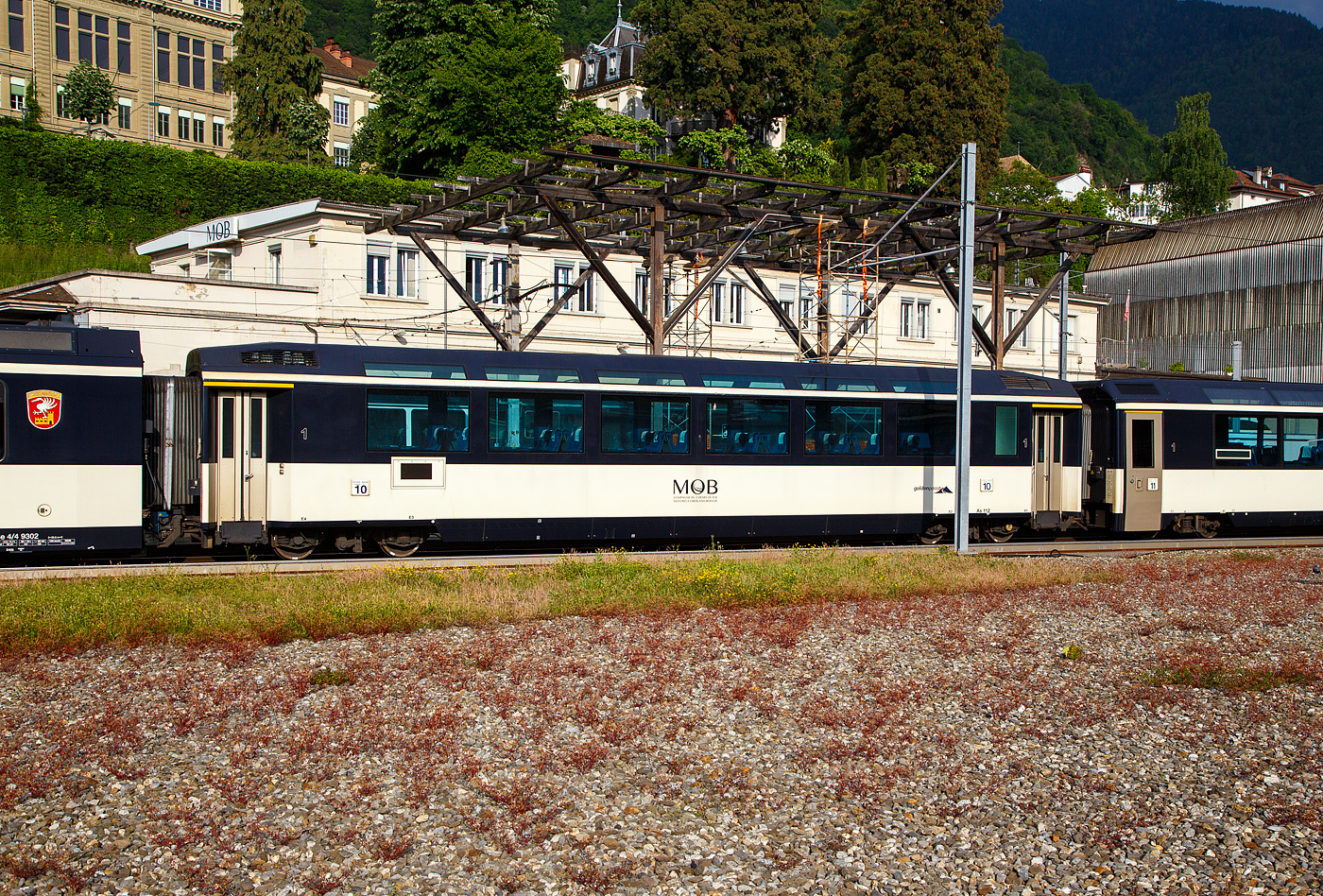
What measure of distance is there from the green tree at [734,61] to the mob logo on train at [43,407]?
50519mm

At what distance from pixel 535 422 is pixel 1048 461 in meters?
9.97

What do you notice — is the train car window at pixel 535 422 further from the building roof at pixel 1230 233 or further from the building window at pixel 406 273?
the building roof at pixel 1230 233

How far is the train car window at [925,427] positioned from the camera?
19.9 m

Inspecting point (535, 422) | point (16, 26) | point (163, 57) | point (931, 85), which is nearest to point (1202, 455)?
point (535, 422)

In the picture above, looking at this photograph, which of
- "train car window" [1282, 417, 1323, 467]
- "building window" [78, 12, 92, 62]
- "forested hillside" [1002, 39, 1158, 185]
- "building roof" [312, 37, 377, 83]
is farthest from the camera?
"forested hillside" [1002, 39, 1158, 185]

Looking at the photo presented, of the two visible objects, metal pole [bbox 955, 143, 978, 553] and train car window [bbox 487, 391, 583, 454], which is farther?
metal pole [bbox 955, 143, 978, 553]

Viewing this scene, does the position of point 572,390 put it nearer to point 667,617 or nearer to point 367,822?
point 667,617

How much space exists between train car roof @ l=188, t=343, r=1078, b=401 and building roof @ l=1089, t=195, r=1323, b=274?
31523 mm

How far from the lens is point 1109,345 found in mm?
59938

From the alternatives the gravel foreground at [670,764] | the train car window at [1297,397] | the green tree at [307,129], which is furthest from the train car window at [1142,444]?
the green tree at [307,129]

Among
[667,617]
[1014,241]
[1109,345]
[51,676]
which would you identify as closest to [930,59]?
[1109,345]

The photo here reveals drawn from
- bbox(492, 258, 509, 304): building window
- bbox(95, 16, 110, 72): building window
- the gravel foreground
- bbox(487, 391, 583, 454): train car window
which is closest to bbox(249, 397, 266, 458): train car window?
bbox(487, 391, 583, 454): train car window

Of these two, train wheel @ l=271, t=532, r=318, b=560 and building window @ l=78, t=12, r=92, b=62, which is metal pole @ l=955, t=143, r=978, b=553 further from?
building window @ l=78, t=12, r=92, b=62

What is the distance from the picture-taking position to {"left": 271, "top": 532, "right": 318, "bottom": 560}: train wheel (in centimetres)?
1628
